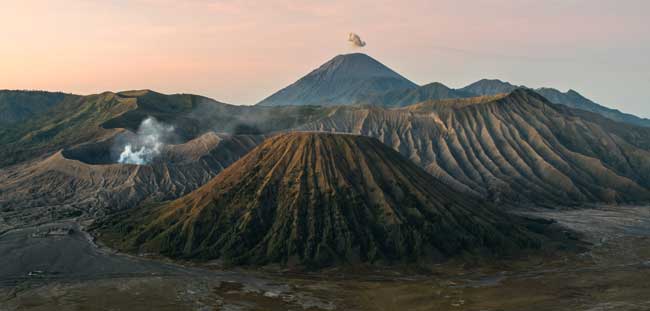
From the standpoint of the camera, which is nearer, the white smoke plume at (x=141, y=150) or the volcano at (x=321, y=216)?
the volcano at (x=321, y=216)

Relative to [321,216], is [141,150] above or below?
above

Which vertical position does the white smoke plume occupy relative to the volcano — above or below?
above

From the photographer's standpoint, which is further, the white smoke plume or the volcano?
the white smoke plume

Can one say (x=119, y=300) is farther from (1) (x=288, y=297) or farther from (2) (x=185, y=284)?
(1) (x=288, y=297)

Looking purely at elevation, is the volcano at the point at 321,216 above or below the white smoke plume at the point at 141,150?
below

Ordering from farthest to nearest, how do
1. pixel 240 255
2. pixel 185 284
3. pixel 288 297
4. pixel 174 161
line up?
pixel 174 161, pixel 240 255, pixel 185 284, pixel 288 297

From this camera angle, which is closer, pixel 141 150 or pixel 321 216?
pixel 321 216

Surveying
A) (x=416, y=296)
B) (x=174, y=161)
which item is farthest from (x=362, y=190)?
(x=174, y=161)

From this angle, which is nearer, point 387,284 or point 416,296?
point 416,296
